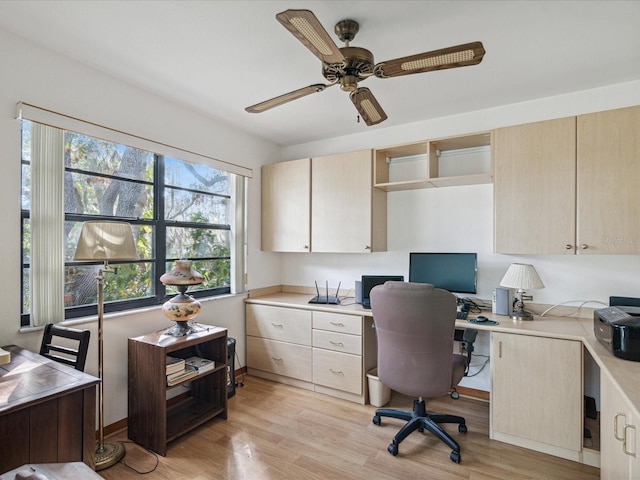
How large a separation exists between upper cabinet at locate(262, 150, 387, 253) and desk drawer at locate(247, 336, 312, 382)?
38.5 inches

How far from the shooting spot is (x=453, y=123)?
3.07 m

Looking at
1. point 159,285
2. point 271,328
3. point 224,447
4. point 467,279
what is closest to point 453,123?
point 467,279

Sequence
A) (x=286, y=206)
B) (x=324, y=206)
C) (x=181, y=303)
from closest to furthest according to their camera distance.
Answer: (x=181, y=303)
(x=324, y=206)
(x=286, y=206)

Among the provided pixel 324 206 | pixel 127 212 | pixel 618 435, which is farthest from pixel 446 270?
pixel 127 212

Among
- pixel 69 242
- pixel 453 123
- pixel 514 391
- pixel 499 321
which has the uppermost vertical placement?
pixel 453 123

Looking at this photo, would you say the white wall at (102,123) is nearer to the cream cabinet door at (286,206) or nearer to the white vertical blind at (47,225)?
the white vertical blind at (47,225)

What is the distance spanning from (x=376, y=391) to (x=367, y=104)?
2240mm

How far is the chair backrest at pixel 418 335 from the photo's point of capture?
204cm

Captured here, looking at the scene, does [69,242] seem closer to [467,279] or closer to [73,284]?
[73,284]

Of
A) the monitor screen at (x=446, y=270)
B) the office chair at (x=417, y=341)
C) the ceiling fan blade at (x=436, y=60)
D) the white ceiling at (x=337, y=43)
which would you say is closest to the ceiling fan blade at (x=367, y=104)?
the ceiling fan blade at (x=436, y=60)

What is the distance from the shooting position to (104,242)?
6.38 feet

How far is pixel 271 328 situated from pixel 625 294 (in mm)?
2900

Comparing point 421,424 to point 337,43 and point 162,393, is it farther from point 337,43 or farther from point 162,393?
point 337,43

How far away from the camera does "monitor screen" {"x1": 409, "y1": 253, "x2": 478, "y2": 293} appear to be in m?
2.81
